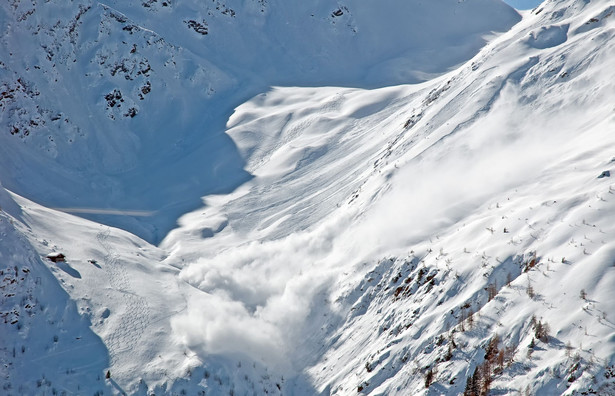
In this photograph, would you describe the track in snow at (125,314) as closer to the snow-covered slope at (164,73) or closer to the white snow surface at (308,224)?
the white snow surface at (308,224)

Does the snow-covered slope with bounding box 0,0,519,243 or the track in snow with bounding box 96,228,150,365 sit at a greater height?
the snow-covered slope with bounding box 0,0,519,243

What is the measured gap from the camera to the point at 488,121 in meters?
23.4

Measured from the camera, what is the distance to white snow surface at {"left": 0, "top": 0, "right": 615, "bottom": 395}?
46.2 feet

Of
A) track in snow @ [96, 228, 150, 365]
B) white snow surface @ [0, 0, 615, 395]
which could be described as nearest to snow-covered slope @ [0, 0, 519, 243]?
white snow surface @ [0, 0, 615, 395]

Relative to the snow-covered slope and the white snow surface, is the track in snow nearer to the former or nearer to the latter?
the white snow surface

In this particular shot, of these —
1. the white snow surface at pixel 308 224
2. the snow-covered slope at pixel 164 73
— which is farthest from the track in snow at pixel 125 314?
the snow-covered slope at pixel 164 73

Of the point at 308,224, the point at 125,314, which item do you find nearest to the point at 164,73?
the point at 308,224

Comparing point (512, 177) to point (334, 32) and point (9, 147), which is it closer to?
point (9, 147)

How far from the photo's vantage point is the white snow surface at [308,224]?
14078mm

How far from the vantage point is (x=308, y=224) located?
27.1 m

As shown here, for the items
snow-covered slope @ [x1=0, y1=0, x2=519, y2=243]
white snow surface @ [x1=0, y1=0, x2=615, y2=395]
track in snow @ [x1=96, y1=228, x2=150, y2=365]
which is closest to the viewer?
white snow surface @ [x1=0, y1=0, x2=615, y2=395]

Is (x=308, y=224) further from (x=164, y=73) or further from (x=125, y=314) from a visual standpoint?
(x=164, y=73)

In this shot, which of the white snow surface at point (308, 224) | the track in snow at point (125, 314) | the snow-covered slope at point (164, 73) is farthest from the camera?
the snow-covered slope at point (164, 73)

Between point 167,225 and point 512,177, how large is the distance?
1803 cm
